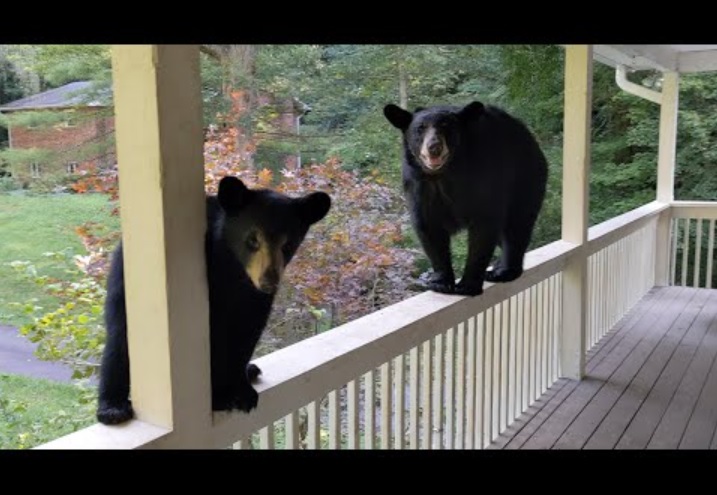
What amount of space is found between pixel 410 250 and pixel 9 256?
9.03 ft

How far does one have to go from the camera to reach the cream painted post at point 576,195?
3906 mm

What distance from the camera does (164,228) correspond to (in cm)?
131

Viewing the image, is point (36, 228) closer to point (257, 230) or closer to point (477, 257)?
point (477, 257)

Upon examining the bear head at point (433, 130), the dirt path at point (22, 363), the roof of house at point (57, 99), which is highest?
the roof of house at point (57, 99)

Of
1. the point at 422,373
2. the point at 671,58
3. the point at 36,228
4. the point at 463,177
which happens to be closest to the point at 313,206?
the point at 463,177

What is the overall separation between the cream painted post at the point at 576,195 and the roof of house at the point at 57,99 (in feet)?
9.76

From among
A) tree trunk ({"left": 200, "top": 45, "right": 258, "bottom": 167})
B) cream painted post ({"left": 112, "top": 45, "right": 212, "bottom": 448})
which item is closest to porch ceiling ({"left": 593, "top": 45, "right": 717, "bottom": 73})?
tree trunk ({"left": 200, "top": 45, "right": 258, "bottom": 167})

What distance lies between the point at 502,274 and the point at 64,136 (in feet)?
9.26

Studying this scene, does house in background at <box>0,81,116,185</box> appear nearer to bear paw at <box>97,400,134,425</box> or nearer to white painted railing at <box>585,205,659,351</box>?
bear paw at <box>97,400,134,425</box>

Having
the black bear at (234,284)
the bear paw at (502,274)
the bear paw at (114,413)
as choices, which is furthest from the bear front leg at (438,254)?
the bear paw at (114,413)

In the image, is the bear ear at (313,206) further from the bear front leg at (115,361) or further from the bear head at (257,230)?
the bear front leg at (115,361)

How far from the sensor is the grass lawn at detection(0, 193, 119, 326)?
3844 mm

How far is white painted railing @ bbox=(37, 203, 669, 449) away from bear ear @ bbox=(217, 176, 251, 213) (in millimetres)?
482
